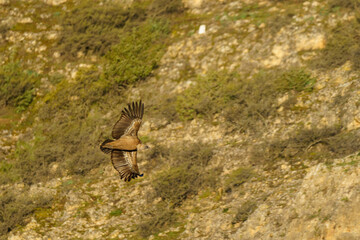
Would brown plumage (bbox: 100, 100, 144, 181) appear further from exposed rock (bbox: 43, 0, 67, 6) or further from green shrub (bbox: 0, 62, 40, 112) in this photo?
exposed rock (bbox: 43, 0, 67, 6)

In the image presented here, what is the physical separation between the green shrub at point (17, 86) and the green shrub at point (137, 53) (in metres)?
3.94

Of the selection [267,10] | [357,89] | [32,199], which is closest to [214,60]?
[267,10]

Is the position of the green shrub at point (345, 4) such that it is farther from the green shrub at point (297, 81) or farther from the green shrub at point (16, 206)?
the green shrub at point (16, 206)

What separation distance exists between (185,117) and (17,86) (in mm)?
9043

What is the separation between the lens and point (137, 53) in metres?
26.9

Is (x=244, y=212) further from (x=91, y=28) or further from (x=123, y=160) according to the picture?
(x=91, y=28)

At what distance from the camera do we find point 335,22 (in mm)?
24297

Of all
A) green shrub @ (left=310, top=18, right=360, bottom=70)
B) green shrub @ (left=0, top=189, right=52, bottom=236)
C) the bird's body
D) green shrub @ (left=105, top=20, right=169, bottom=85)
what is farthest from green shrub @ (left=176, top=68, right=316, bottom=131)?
the bird's body

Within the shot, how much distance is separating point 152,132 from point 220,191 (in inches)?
219

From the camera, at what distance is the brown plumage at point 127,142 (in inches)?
532

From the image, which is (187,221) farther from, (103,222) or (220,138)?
(220,138)

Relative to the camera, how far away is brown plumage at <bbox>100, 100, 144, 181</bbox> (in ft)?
44.3

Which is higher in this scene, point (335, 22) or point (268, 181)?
point (335, 22)

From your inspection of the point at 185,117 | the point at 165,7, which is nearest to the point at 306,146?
the point at 185,117
